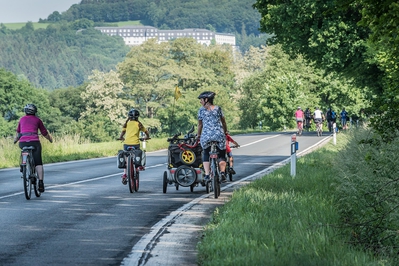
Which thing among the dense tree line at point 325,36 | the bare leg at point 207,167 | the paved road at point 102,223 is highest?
the dense tree line at point 325,36

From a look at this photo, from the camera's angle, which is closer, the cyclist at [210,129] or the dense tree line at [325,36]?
the cyclist at [210,129]

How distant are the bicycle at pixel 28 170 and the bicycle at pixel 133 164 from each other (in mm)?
1875

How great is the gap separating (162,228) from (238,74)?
154882mm

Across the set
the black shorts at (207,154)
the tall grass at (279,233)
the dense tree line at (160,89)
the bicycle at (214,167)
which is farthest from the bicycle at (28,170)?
the dense tree line at (160,89)

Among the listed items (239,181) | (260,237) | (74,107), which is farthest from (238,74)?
(260,237)

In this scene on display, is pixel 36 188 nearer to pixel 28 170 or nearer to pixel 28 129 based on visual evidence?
pixel 28 170

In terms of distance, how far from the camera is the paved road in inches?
357

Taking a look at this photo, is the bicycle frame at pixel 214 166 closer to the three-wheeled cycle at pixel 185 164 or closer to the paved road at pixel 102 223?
the paved road at pixel 102 223

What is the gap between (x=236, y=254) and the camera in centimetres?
844

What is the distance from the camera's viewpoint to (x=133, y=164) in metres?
17.2

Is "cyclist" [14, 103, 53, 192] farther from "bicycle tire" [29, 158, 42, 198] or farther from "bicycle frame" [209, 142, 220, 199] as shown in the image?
"bicycle frame" [209, 142, 220, 199]

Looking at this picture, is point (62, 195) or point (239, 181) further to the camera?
point (239, 181)

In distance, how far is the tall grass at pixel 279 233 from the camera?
26.5 ft

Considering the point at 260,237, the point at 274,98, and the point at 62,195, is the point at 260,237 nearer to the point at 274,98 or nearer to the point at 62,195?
the point at 62,195
